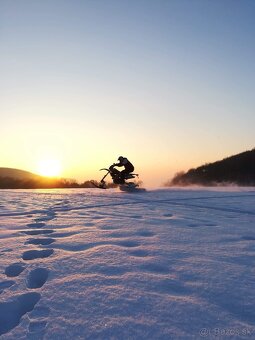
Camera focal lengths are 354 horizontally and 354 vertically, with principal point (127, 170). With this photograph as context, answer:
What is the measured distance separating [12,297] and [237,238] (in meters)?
2.86

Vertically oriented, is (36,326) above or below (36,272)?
below

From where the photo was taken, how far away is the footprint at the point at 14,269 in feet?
9.80

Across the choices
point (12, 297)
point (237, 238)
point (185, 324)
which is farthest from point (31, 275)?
point (237, 238)

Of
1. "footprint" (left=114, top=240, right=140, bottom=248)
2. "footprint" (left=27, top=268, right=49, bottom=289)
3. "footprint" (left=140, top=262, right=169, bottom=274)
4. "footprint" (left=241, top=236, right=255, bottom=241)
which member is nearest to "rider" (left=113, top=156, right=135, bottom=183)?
"footprint" (left=241, top=236, right=255, bottom=241)

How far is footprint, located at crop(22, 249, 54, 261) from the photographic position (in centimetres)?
354

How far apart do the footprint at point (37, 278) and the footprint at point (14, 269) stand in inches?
5.5

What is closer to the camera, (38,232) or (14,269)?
(14,269)

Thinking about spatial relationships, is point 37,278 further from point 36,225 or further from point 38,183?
point 38,183

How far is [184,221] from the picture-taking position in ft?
19.1

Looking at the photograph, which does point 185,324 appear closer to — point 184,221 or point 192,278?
point 192,278

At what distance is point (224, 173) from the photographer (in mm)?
25328

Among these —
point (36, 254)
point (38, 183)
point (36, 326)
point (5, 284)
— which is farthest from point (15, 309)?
point (38, 183)

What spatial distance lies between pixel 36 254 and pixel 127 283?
1.36 m

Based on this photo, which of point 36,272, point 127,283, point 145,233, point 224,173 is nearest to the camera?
point 127,283
